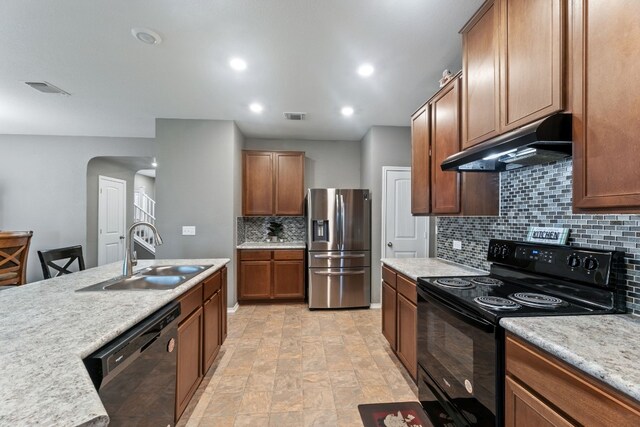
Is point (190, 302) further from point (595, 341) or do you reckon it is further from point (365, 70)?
point (365, 70)

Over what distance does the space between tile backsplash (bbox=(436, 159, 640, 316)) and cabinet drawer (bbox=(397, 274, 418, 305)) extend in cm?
58

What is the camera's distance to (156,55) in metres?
2.19

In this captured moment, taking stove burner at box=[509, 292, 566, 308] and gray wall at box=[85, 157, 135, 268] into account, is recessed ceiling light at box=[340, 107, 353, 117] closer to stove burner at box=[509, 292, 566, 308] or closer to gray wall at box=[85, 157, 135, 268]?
stove burner at box=[509, 292, 566, 308]

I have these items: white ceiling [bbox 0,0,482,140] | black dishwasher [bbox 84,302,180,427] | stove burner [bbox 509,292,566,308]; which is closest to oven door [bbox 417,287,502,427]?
stove burner [bbox 509,292,566,308]

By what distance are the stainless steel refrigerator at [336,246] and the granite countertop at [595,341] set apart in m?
2.68

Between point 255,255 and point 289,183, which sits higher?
point 289,183

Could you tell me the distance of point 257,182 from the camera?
13.8 feet

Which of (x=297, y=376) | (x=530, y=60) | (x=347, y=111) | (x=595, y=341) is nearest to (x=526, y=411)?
(x=595, y=341)

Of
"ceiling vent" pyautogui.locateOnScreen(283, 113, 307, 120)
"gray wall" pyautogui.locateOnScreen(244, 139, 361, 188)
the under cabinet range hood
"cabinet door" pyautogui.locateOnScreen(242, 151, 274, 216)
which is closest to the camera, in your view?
the under cabinet range hood

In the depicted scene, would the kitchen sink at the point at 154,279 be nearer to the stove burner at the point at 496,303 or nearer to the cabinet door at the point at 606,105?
the stove burner at the point at 496,303

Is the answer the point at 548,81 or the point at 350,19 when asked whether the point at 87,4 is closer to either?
the point at 350,19

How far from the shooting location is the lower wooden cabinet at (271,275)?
3.89 meters

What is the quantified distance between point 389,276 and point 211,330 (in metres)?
1.65

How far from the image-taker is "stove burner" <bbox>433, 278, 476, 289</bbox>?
1618 millimetres
